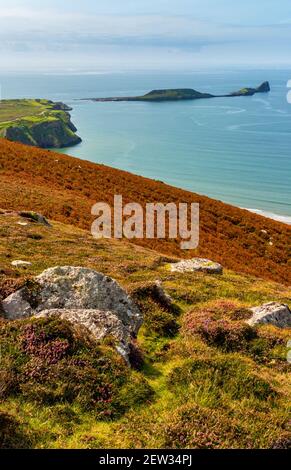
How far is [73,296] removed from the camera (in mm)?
11281

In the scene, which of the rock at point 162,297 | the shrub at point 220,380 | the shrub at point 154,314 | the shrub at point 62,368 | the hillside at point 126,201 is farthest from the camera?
the hillside at point 126,201

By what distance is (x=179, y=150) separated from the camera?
161875mm

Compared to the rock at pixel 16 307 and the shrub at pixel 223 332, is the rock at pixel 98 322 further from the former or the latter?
the shrub at pixel 223 332

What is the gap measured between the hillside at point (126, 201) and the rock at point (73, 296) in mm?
17543

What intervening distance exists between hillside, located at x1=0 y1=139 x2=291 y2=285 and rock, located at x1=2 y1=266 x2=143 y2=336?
17.5m

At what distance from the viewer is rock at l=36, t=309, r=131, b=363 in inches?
383

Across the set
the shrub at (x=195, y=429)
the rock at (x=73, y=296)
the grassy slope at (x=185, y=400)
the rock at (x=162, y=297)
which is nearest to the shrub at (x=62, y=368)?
the grassy slope at (x=185, y=400)

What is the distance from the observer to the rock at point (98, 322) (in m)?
9.72

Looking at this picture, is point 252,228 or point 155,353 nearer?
point 155,353

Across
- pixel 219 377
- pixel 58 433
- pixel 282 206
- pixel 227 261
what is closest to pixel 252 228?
pixel 227 261

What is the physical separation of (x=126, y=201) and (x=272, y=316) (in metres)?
28.9

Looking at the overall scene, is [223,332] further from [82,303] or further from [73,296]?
[73,296]
